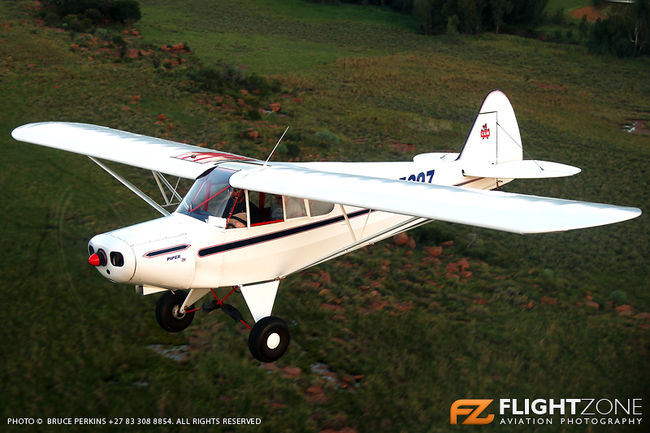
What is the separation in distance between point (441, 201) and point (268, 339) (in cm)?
327

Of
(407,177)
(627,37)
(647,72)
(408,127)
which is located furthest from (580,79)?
(407,177)

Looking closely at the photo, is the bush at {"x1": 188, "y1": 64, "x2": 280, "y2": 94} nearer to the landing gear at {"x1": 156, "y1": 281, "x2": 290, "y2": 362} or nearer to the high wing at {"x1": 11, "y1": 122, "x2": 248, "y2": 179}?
the high wing at {"x1": 11, "y1": 122, "x2": 248, "y2": 179}

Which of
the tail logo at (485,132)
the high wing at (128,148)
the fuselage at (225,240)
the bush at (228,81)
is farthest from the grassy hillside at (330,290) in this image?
the tail logo at (485,132)

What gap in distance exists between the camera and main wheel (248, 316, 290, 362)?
840cm

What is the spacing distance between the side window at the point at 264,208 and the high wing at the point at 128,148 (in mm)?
1011

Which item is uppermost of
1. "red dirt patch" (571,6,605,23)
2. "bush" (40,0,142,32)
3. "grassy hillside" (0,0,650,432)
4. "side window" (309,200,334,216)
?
"red dirt patch" (571,6,605,23)

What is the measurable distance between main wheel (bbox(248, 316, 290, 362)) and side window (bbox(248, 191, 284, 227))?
143cm

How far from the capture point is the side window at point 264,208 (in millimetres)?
8576

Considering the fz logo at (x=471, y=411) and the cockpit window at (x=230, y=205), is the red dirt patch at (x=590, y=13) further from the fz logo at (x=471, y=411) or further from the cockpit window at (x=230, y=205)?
the fz logo at (x=471, y=411)

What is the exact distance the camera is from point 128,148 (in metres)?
10.6

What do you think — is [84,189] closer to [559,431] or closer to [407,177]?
[407,177]

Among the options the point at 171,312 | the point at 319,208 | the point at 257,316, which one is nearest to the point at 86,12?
the point at 171,312

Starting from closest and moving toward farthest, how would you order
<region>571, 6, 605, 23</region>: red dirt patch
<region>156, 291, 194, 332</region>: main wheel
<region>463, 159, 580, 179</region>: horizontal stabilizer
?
1. <region>156, 291, 194, 332</region>: main wheel
2. <region>463, 159, 580, 179</region>: horizontal stabilizer
3. <region>571, 6, 605, 23</region>: red dirt patch

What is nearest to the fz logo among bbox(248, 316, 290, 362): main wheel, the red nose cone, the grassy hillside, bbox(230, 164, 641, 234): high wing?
the grassy hillside
